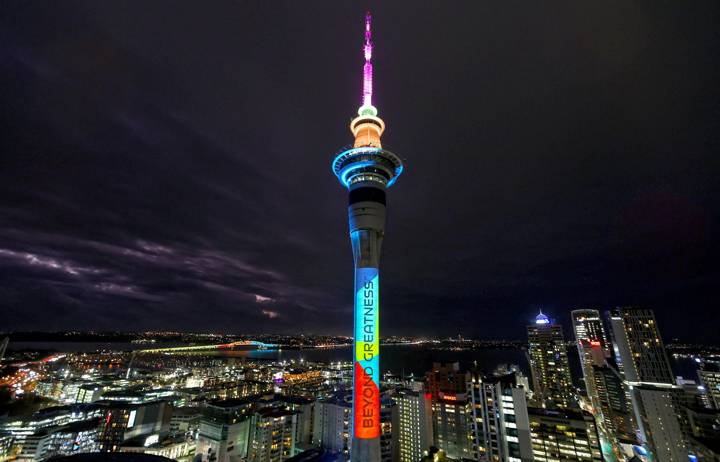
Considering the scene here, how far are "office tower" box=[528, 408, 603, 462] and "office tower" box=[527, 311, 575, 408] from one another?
42.9 metres

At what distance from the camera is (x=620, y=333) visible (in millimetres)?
107000

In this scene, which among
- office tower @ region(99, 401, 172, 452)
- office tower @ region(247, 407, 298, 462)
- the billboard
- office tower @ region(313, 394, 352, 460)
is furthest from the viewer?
office tower @ region(99, 401, 172, 452)

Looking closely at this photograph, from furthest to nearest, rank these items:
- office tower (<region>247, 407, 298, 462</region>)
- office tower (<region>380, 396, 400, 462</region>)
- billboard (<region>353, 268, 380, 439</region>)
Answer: office tower (<region>247, 407, 298, 462</region>) → office tower (<region>380, 396, 400, 462</region>) → billboard (<region>353, 268, 380, 439</region>)

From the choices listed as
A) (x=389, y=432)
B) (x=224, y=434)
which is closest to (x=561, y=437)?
(x=389, y=432)

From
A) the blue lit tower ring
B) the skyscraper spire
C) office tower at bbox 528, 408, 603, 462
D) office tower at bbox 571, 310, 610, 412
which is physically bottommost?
office tower at bbox 528, 408, 603, 462

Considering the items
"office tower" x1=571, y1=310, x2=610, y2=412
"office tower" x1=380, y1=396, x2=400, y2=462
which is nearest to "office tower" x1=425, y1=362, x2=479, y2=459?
"office tower" x1=380, y1=396, x2=400, y2=462

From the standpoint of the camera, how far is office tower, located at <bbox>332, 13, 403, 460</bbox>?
109 feet

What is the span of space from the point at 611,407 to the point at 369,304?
102 metres

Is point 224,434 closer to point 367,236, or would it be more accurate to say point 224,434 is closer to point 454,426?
point 454,426

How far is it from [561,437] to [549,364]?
273 ft

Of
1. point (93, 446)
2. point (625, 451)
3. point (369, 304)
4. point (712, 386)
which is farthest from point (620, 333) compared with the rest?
point (93, 446)

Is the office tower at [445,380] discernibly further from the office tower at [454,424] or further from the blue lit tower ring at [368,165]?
the blue lit tower ring at [368,165]

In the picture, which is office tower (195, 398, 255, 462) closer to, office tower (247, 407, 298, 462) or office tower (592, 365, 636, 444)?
office tower (247, 407, 298, 462)

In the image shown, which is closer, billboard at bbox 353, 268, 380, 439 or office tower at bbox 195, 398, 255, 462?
billboard at bbox 353, 268, 380, 439
